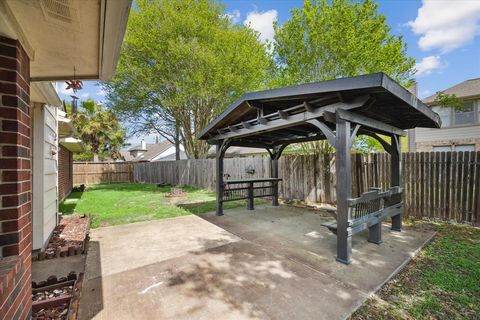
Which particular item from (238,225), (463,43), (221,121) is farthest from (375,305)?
(463,43)

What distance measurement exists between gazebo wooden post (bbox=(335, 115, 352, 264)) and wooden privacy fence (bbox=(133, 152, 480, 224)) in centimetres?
373

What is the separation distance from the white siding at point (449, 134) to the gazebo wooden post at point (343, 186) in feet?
46.3

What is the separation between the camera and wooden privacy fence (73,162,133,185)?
17172mm

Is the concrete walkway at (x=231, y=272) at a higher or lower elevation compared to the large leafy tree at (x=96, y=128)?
lower

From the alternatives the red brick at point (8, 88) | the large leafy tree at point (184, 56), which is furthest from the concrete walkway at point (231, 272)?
the large leafy tree at point (184, 56)

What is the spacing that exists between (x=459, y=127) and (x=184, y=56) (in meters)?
15.7

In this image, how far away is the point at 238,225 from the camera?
5.47 meters

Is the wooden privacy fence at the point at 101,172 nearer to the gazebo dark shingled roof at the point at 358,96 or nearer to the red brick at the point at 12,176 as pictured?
the gazebo dark shingled roof at the point at 358,96

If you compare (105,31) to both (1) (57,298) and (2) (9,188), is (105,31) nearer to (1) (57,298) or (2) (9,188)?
(2) (9,188)

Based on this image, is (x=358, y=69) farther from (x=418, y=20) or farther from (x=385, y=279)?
(x=385, y=279)

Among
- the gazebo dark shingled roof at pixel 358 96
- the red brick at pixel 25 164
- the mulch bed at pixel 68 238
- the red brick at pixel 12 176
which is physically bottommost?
the mulch bed at pixel 68 238

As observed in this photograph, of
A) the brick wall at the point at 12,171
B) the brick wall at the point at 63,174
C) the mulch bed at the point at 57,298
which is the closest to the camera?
the brick wall at the point at 12,171

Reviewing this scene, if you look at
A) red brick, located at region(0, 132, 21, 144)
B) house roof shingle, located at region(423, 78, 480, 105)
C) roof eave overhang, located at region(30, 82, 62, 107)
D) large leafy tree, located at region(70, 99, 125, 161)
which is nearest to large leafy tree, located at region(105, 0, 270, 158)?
roof eave overhang, located at region(30, 82, 62, 107)

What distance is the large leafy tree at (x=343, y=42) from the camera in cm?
787
